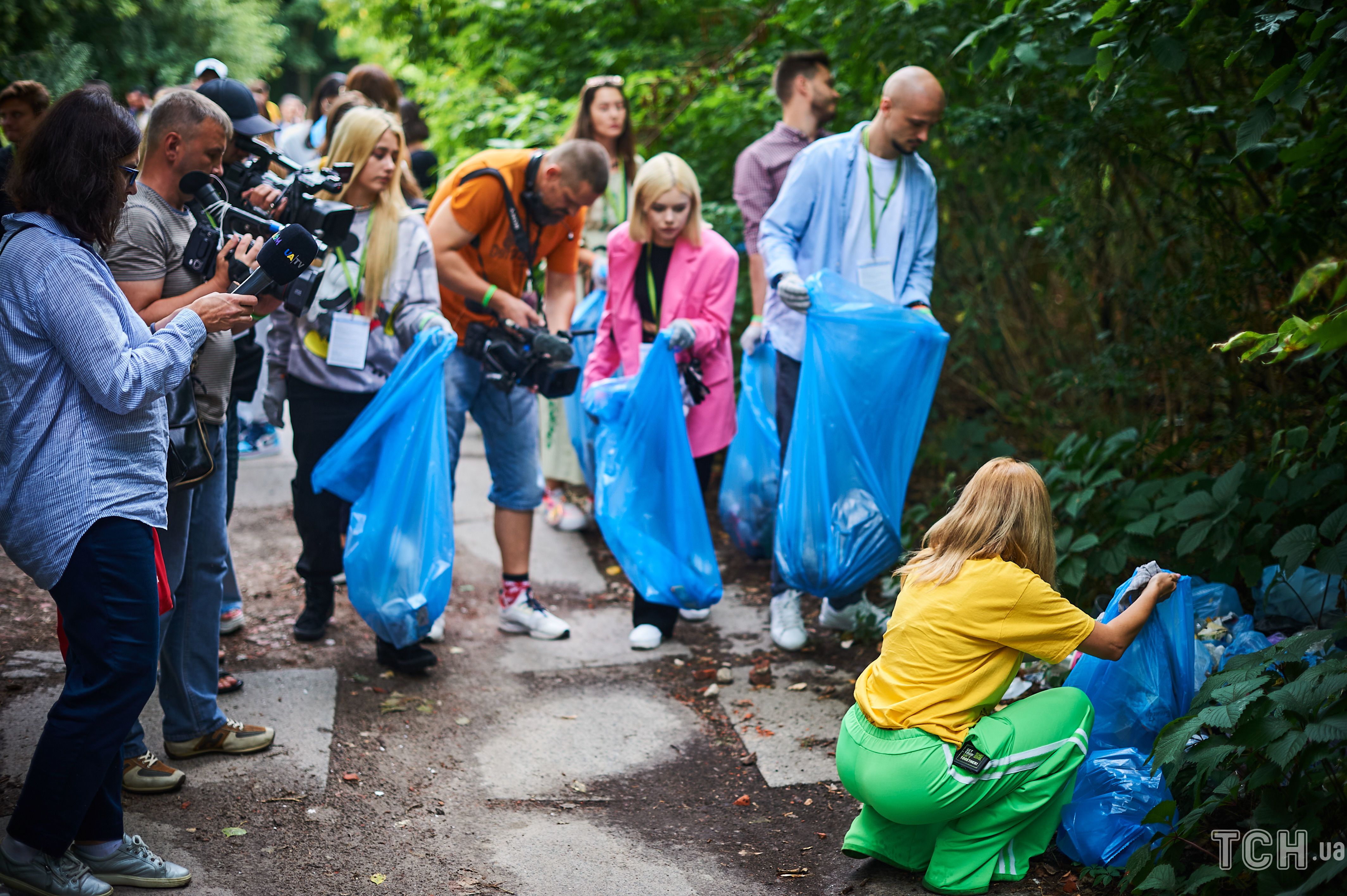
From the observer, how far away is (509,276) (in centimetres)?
400

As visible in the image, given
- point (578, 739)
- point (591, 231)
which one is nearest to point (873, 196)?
point (591, 231)

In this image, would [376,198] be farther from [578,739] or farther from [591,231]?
[578,739]

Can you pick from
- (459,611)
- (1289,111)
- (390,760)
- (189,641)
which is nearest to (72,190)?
(189,641)

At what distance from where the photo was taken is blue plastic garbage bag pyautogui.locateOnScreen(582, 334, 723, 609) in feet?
12.4

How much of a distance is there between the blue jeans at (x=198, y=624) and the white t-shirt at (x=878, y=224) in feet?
7.19

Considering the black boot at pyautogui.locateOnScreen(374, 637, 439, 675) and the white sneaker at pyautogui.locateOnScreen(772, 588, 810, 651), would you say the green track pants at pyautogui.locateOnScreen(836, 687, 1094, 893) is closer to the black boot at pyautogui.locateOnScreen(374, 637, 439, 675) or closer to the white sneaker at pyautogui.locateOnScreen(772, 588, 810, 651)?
the white sneaker at pyautogui.locateOnScreen(772, 588, 810, 651)

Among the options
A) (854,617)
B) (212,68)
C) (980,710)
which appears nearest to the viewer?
(980,710)

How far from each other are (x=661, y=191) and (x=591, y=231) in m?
1.43

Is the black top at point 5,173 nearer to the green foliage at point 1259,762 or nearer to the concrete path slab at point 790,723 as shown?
the concrete path slab at point 790,723

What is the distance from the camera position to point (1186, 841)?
224 cm

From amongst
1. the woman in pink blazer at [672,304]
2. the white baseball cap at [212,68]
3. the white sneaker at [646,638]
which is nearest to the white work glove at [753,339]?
the woman in pink blazer at [672,304]

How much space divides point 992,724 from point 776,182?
296 centimetres

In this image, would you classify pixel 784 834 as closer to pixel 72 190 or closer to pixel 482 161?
pixel 72 190

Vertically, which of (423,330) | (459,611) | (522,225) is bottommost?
(459,611)
